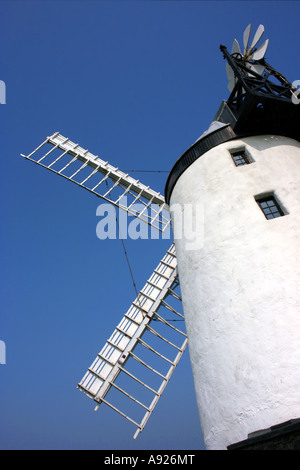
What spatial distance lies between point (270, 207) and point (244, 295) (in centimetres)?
271

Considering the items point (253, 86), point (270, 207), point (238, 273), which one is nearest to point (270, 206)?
point (270, 207)

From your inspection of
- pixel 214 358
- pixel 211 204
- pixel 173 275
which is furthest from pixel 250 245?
pixel 173 275

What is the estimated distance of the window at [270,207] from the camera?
290 inches

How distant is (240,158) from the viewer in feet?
29.7

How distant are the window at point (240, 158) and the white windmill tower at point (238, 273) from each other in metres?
0.03

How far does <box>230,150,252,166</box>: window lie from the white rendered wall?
0.21 meters

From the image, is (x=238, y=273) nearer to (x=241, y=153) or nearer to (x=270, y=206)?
(x=270, y=206)

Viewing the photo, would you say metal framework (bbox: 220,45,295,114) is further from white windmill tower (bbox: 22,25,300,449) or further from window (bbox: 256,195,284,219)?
window (bbox: 256,195,284,219)

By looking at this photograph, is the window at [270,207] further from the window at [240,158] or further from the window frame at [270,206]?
the window at [240,158]

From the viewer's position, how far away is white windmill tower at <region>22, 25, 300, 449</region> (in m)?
5.47

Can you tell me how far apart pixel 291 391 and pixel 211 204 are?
194 inches

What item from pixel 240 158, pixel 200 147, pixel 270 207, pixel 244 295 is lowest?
pixel 244 295

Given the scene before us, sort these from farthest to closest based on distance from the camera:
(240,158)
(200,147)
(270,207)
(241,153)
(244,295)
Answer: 1. (200,147)
2. (241,153)
3. (240,158)
4. (270,207)
5. (244,295)

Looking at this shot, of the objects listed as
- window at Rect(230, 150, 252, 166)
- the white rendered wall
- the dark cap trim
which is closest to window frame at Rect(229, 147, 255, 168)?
window at Rect(230, 150, 252, 166)
